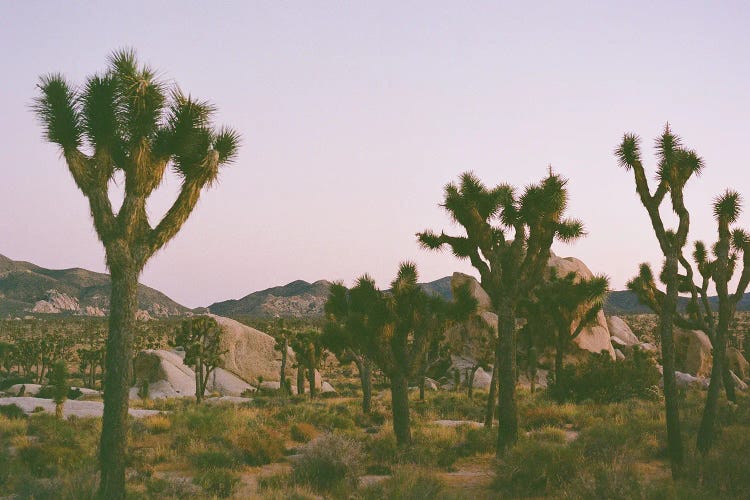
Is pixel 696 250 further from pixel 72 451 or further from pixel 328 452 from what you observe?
pixel 72 451

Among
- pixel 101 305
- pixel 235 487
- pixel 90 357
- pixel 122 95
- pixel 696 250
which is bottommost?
pixel 235 487

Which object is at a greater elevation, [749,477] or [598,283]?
[598,283]

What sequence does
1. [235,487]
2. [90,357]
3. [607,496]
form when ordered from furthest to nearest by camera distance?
[90,357] < [235,487] < [607,496]

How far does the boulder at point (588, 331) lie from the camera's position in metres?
35.6

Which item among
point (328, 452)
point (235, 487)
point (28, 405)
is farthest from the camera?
point (28, 405)

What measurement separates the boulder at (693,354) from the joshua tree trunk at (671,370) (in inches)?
1075

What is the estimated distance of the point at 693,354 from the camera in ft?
118

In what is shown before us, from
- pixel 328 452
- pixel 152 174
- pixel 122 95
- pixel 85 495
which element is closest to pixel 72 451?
pixel 85 495

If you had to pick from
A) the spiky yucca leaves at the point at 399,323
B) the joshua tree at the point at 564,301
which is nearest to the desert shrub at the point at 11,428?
the spiky yucca leaves at the point at 399,323

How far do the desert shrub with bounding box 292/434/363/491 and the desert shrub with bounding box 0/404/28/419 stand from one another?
1132 cm

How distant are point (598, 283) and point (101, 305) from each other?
148 meters

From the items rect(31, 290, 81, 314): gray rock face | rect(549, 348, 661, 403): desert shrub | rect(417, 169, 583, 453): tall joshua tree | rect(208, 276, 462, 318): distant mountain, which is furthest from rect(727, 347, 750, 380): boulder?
rect(31, 290, 81, 314): gray rock face

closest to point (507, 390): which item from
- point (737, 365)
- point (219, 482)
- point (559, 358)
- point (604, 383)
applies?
point (219, 482)

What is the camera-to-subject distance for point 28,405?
68.8 feet
